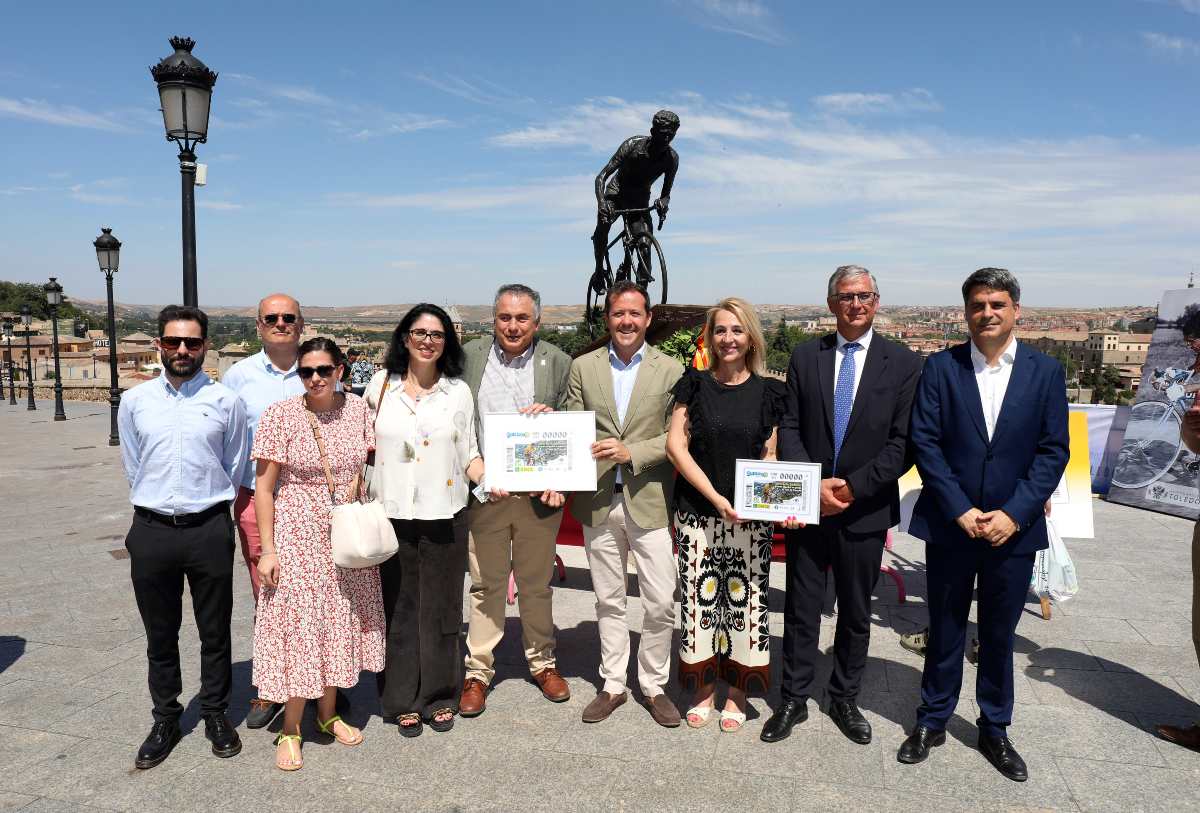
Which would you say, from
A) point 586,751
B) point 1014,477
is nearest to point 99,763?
point 586,751

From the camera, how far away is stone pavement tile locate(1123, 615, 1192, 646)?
15.5 feet

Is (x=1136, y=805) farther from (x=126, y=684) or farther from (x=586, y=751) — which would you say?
(x=126, y=684)

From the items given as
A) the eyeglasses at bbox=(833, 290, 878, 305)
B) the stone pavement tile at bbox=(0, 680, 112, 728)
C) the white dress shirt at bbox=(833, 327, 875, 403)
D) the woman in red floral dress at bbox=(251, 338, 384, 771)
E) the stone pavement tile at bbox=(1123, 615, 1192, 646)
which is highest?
the eyeglasses at bbox=(833, 290, 878, 305)

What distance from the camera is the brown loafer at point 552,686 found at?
3842 millimetres

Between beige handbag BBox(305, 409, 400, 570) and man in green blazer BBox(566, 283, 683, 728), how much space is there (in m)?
1.00

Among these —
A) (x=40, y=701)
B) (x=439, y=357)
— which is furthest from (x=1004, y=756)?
(x=40, y=701)

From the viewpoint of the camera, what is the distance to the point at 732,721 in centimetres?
353

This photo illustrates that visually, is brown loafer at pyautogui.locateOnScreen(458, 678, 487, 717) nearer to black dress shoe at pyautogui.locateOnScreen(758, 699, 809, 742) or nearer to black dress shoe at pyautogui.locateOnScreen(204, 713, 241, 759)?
black dress shoe at pyautogui.locateOnScreen(204, 713, 241, 759)

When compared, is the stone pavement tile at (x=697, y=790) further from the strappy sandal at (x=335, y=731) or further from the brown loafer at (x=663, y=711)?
the strappy sandal at (x=335, y=731)

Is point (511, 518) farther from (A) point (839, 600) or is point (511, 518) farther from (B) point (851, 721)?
(B) point (851, 721)

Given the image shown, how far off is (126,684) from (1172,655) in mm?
6069

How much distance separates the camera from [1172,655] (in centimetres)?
448

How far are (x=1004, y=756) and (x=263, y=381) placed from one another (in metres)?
3.82

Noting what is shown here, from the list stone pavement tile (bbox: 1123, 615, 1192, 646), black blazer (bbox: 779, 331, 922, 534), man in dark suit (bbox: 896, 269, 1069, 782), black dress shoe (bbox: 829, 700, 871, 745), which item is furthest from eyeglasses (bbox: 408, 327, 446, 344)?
stone pavement tile (bbox: 1123, 615, 1192, 646)
